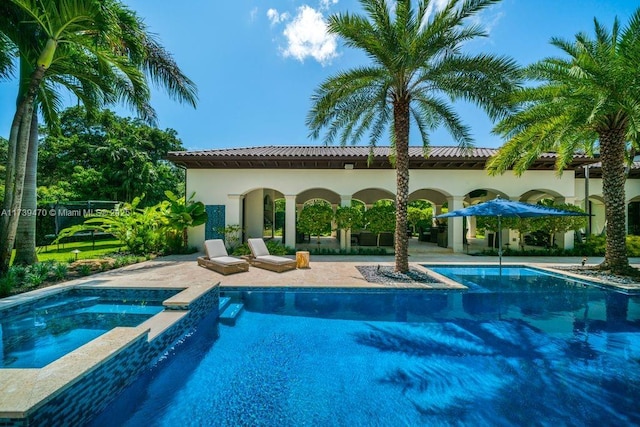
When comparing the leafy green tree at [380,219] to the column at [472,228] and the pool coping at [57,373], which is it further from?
the column at [472,228]

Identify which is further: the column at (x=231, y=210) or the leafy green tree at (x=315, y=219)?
the column at (x=231, y=210)

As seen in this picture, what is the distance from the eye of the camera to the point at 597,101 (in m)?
8.34

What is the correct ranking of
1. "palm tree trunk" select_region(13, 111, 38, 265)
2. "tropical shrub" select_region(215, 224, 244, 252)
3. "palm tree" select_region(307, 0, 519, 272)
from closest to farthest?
1. "palm tree" select_region(307, 0, 519, 272)
2. "palm tree trunk" select_region(13, 111, 38, 265)
3. "tropical shrub" select_region(215, 224, 244, 252)

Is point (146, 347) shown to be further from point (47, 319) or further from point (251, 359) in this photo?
point (47, 319)

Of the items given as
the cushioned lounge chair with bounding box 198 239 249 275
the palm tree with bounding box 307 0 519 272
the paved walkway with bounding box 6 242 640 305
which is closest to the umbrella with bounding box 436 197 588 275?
the palm tree with bounding box 307 0 519 272

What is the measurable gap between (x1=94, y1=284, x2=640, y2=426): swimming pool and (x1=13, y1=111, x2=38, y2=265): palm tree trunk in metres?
9.04

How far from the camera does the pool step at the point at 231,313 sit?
257 inches

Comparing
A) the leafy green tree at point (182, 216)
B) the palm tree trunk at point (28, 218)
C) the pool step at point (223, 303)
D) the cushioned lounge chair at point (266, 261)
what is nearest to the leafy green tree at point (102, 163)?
the leafy green tree at point (182, 216)

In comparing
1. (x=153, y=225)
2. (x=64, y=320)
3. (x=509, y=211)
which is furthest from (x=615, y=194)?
(x=153, y=225)

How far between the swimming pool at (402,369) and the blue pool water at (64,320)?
212 cm

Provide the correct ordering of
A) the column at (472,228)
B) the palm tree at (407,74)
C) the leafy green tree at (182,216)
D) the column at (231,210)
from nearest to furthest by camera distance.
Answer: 1. the palm tree at (407,74)
2. the leafy green tree at (182,216)
3. the column at (231,210)
4. the column at (472,228)

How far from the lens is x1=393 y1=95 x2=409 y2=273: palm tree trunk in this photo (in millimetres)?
9781

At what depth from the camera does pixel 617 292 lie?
8.48 meters

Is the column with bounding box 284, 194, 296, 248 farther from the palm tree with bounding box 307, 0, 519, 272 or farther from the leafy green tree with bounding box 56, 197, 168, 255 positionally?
the leafy green tree with bounding box 56, 197, 168, 255
